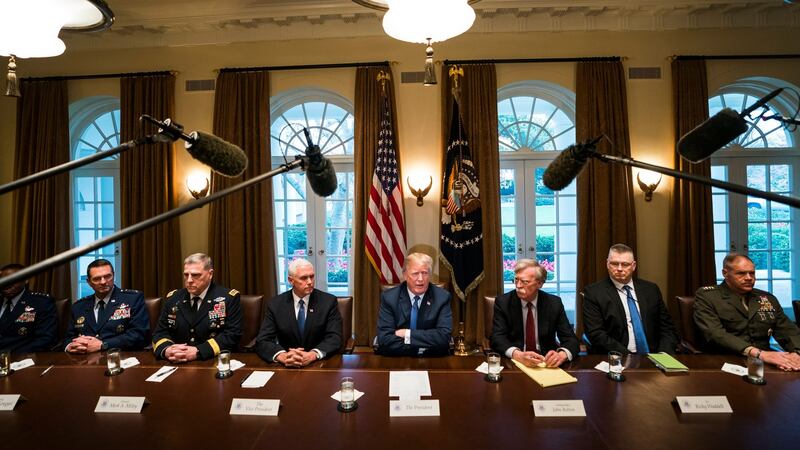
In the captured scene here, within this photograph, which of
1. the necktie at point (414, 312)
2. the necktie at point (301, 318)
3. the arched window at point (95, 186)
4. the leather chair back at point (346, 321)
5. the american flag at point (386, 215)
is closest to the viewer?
the necktie at point (301, 318)

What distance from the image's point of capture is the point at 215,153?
1.10 meters

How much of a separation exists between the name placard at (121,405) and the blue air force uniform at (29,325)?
76.6 inches

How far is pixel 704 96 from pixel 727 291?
9.04 feet

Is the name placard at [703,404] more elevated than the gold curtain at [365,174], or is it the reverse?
the gold curtain at [365,174]

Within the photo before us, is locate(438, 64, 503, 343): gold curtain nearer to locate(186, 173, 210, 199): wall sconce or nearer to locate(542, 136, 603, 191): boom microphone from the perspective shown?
locate(186, 173, 210, 199): wall sconce

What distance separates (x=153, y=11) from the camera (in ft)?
15.3

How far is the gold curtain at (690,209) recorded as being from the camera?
4520 mm

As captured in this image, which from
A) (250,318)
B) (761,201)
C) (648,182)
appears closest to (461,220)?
(648,182)

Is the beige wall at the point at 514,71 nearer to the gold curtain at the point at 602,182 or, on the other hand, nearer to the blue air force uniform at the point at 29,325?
the gold curtain at the point at 602,182

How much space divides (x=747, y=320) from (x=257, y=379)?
10.5ft

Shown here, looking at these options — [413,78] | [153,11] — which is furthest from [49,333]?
[413,78]

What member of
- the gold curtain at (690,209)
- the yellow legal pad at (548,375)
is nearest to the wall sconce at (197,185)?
the yellow legal pad at (548,375)

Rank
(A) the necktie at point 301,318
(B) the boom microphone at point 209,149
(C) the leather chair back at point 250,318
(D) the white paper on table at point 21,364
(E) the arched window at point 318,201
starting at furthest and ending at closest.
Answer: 1. (E) the arched window at point 318,201
2. (C) the leather chair back at point 250,318
3. (A) the necktie at point 301,318
4. (D) the white paper on table at point 21,364
5. (B) the boom microphone at point 209,149

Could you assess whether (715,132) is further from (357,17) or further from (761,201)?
(761,201)
